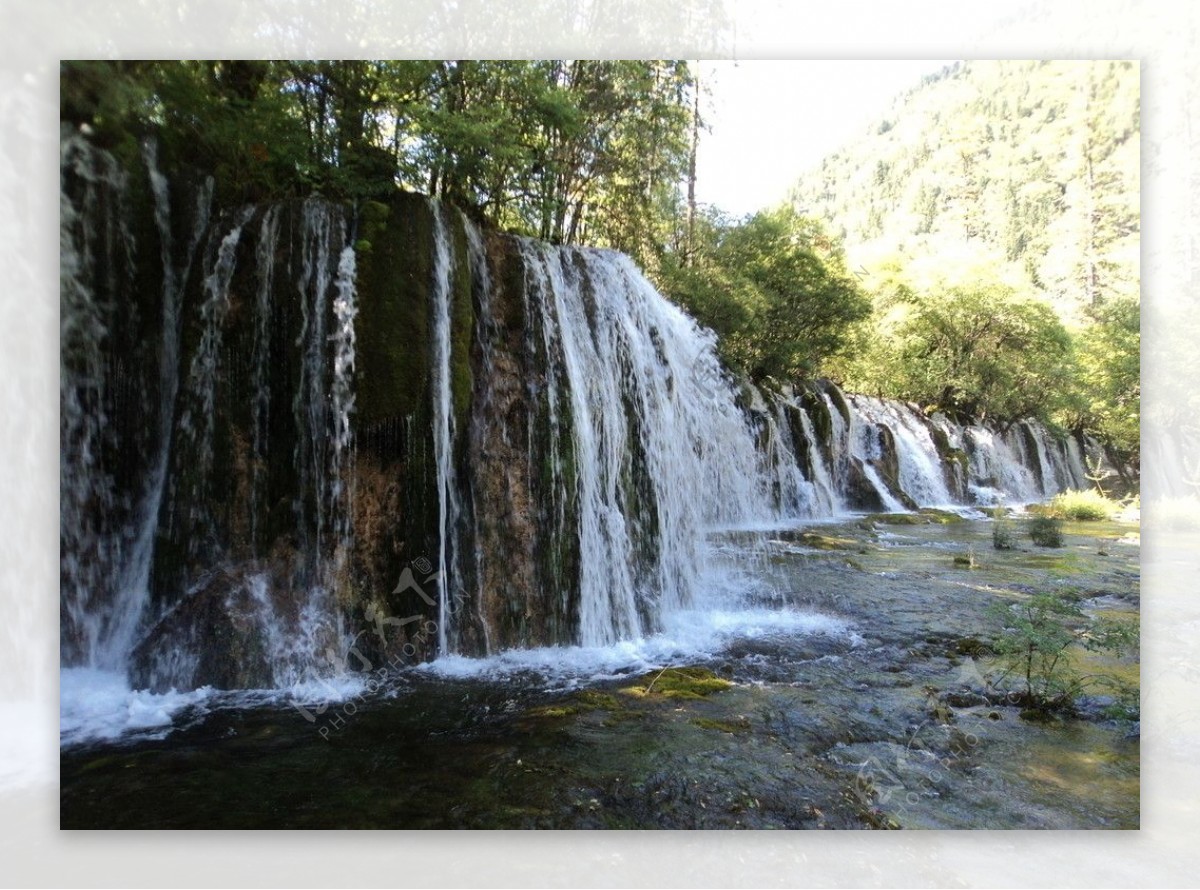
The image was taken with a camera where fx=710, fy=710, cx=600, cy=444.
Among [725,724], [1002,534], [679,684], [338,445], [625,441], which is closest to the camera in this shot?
[725,724]

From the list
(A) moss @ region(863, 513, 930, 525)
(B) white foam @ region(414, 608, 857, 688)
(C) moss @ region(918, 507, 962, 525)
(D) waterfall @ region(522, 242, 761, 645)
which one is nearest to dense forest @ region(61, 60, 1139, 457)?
(D) waterfall @ region(522, 242, 761, 645)

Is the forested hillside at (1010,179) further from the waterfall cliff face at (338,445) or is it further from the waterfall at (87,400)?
the waterfall at (87,400)

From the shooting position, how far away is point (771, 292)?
15.4 ft

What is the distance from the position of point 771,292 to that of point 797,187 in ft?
4.07

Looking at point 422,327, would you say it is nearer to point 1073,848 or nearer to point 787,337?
point 787,337

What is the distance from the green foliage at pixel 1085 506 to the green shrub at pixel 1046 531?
0.43 feet

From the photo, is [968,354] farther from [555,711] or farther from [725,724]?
[555,711]

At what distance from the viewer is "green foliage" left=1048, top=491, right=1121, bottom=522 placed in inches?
125

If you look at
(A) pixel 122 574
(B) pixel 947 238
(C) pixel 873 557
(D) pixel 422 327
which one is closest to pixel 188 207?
(D) pixel 422 327

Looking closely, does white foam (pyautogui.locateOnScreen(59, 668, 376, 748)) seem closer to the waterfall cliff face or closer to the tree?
the waterfall cliff face

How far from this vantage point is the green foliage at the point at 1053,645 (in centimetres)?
297

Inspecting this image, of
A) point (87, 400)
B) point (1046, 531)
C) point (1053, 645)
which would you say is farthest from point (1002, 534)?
point (87, 400)

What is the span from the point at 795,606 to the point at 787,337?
226 cm

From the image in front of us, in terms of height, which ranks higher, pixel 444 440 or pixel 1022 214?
pixel 1022 214
